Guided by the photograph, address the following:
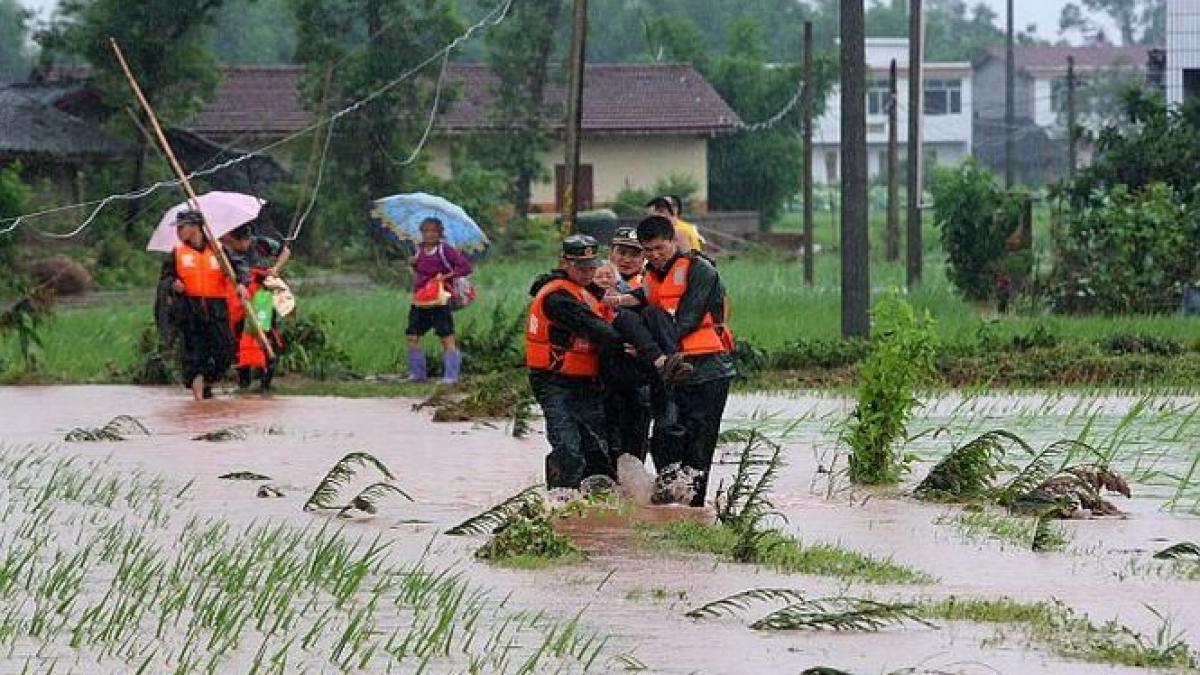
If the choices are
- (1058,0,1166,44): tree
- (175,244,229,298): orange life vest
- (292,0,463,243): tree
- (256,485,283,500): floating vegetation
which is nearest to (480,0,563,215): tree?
(292,0,463,243): tree

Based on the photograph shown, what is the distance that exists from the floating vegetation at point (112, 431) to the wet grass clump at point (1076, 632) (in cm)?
906

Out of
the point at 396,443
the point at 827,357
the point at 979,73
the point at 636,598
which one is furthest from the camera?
the point at 979,73

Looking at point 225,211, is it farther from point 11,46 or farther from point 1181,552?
point 11,46

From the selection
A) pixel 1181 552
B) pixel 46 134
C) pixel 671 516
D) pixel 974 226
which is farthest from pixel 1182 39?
pixel 1181 552

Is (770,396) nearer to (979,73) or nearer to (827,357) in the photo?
(827,357)

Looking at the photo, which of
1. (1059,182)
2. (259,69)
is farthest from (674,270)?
(259,69)

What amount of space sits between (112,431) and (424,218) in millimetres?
6631

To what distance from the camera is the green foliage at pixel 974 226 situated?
35312 millimetres

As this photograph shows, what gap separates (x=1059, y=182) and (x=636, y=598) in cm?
2545

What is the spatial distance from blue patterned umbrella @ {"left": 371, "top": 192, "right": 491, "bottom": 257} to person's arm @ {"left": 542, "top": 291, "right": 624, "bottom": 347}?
10585 mm

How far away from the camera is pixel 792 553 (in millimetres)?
12602

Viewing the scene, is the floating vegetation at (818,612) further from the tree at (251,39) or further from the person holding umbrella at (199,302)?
the tree at (251,39)

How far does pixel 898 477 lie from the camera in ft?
52.3

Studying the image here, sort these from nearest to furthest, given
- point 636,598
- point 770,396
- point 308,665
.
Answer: point 308,665, point 636,598, point 770,396
